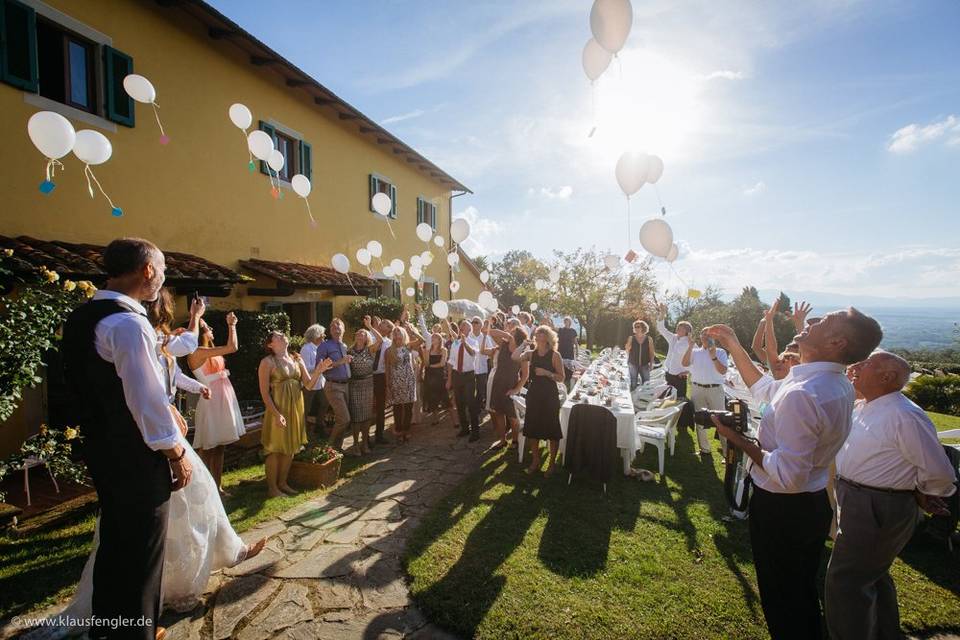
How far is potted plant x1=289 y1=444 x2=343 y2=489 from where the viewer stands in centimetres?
499

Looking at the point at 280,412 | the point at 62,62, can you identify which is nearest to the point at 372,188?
the point at 62,62

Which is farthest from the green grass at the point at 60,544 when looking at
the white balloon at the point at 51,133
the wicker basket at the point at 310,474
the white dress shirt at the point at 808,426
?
the white dress shirt at the point at 808,426

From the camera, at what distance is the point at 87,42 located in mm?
6145

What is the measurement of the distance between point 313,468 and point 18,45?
20.7 ft

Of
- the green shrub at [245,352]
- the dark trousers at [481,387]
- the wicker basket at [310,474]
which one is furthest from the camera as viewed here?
the dark trousers at [481,387]

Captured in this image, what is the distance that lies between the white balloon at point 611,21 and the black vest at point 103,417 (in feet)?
13.9

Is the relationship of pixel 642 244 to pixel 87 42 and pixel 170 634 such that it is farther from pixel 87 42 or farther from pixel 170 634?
pixel 87 42

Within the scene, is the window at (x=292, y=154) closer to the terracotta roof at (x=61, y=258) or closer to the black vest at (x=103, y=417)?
the terracotta roof at (x=61, y=258)

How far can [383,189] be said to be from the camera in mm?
13430

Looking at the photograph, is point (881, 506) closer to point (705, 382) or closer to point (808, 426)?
point (808, 426)

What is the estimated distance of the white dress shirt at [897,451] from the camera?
2.35 m

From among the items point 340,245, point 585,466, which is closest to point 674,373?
point 585,466

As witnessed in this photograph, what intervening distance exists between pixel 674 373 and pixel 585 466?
141 inches

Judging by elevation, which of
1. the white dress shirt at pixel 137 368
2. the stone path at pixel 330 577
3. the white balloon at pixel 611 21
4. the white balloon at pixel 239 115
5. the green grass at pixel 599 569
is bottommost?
the green grass at pixel 599 569
